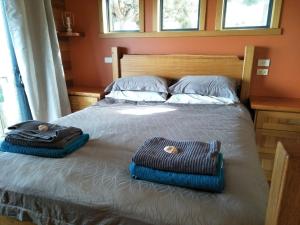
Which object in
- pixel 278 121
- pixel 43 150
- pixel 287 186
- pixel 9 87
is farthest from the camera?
pixel 9 87

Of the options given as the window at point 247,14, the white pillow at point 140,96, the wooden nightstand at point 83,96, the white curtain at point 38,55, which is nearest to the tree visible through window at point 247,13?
the window at point 247,14

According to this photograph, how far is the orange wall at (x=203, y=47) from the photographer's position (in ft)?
8.04

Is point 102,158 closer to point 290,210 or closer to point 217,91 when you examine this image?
point 290,210

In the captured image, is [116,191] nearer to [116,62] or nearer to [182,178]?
[182,178]

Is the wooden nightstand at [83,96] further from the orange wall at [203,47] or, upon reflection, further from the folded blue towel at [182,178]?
the folded blue towel at [182,178]

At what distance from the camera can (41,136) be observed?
136 centimetres

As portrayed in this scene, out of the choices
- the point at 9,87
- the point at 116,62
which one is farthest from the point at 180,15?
the point at 9,87

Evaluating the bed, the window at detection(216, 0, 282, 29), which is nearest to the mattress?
the bed

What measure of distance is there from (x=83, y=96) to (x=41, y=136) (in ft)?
5.52

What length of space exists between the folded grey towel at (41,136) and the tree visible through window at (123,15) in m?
1.92

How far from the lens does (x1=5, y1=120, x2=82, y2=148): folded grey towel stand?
4.34ft

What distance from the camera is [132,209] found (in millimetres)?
895

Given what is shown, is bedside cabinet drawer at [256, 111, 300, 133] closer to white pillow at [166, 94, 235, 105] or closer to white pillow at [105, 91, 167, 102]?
white pillow at [166, 94, 235, 105]

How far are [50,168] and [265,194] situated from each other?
1005 millimetres
